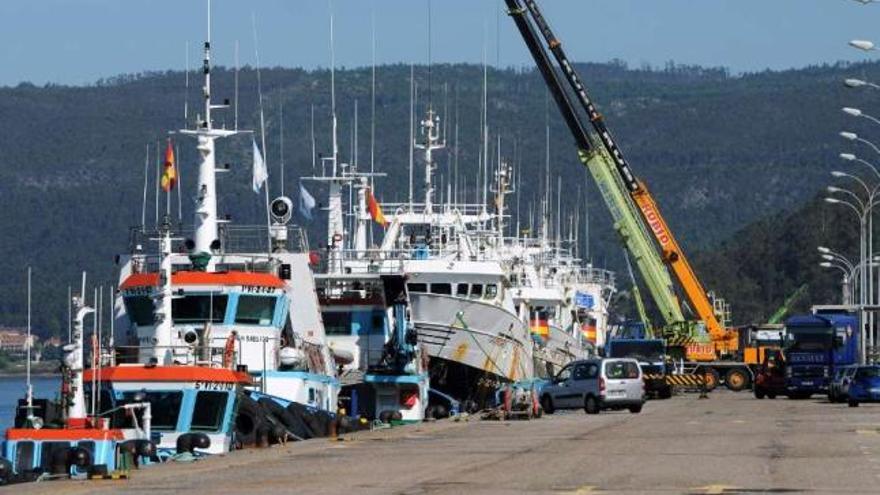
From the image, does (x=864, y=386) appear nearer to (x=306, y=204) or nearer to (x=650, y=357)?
(x=306, y=204)

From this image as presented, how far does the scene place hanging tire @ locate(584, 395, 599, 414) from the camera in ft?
202

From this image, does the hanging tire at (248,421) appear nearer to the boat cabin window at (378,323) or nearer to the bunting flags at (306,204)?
the boat cabin window at (378,323)

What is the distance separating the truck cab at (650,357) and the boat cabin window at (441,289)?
8478 mm

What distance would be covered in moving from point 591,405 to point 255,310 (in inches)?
509

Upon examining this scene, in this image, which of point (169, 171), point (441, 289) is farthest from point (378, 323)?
point (169, 171)

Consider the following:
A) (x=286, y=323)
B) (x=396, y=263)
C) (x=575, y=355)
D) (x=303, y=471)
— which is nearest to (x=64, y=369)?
(x=303, y=471)

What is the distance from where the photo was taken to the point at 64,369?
42000 mm

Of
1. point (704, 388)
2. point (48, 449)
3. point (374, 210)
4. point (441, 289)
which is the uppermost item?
point (374, 210)

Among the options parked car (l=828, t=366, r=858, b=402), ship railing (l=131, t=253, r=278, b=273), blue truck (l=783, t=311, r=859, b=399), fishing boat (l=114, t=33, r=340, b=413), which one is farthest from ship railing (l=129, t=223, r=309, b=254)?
blue truck (l=783, t=311, r=859, b=399)

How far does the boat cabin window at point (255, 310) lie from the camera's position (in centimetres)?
5209

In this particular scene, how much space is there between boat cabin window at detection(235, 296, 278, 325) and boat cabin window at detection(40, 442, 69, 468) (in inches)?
515

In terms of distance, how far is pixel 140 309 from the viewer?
52344 mm

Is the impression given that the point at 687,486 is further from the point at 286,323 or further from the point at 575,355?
the point at 575,355

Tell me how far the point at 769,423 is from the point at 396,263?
77.7 feet
